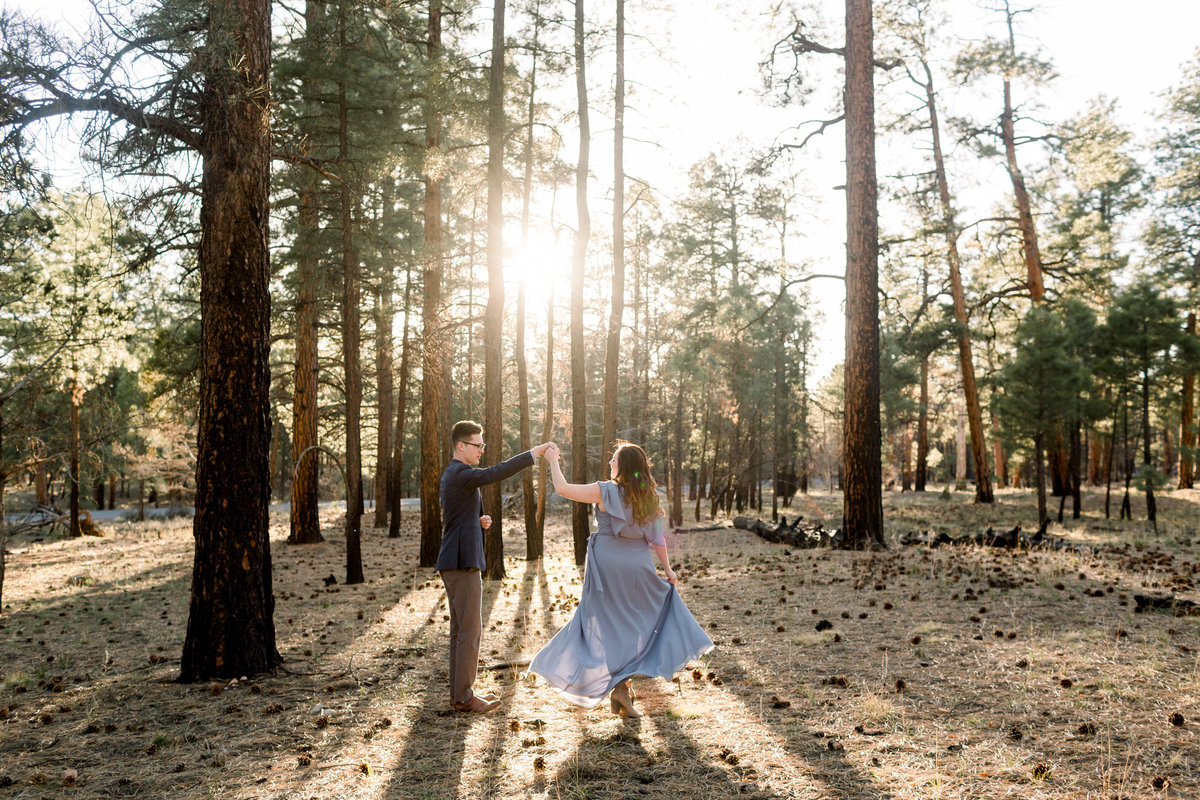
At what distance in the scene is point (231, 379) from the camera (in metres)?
6.22

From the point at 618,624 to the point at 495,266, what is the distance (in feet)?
26.2

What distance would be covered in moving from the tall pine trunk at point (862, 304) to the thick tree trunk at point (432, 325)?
728 centimetres

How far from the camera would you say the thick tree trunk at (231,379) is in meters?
6.20

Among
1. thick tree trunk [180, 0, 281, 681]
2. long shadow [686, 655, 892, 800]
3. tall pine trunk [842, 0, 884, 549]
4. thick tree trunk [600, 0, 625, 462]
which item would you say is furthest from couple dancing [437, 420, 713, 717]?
thick tree trunk [600, 0, 625, 462]

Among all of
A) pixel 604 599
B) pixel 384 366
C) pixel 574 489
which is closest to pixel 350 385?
pixel 574 489

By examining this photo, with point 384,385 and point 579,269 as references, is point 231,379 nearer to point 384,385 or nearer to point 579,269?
point 579,269

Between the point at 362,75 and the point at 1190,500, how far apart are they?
26785 millimetres

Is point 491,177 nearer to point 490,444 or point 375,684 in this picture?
point 490,444

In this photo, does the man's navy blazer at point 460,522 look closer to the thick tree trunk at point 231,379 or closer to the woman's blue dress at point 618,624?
the woman's blue dress at point 618,624

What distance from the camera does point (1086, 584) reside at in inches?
365

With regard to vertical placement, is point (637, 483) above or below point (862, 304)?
below

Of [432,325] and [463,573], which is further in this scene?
[432,325]

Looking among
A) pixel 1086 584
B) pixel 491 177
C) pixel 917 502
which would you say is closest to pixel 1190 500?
pixel 917 502

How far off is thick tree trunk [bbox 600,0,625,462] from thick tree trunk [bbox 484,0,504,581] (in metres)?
3.00
